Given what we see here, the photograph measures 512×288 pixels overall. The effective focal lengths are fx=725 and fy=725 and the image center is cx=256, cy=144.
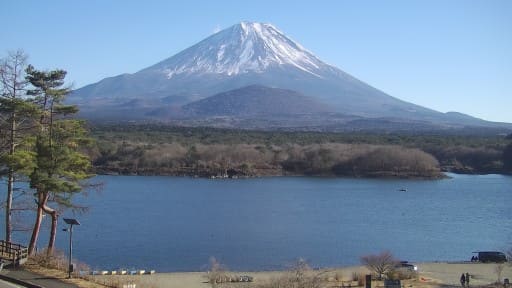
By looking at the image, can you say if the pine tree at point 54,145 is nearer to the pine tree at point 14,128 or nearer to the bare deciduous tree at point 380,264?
the pine tree at point 14,128

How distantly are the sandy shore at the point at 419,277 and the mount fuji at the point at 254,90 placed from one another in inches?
5035

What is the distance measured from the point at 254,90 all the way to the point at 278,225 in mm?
137622

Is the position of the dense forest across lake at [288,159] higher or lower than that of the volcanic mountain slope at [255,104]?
A: lower

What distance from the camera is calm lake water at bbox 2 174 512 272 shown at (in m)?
24.1

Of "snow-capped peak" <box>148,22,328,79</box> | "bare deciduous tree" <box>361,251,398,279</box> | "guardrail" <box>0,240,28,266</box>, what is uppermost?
"snow-capped peak" <box>148,22,328,79</box>

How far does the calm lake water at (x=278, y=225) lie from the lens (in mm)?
24148

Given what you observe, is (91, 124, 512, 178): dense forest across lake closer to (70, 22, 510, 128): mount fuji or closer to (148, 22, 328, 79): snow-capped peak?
(70, 22, 510, 128): mount fuji

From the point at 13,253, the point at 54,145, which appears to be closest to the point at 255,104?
the point at 54,145

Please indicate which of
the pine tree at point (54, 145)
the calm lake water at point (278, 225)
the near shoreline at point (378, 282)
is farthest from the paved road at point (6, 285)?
the calm lake water at point (278, 225)

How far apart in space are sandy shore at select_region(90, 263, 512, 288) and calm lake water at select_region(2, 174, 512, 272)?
6.34 ft

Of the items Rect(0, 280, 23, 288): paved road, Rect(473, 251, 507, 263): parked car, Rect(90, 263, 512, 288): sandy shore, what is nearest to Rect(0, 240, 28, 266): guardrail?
Rect(0, 280, 23, 288): paved road

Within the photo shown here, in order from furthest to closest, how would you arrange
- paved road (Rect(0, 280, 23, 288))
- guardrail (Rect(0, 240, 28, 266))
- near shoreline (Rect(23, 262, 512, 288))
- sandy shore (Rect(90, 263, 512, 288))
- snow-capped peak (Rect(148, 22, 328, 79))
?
1. snow-capped peak (Rect(148, 22, 328, 79))
2. sandy shore (Rect(90, 263, 512, 288))
3. near shoreline (Rect(23, 262, 512, 288))
4. guardrail (Rect(0, 240, 28, 266))
5. paved road (Rect(0, 280, 23, 288))

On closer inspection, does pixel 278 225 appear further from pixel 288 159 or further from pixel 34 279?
pixel 288 159

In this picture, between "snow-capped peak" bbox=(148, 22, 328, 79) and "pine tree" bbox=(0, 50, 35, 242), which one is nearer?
"pine tree" bbox=(0, 50, 35, 242)
